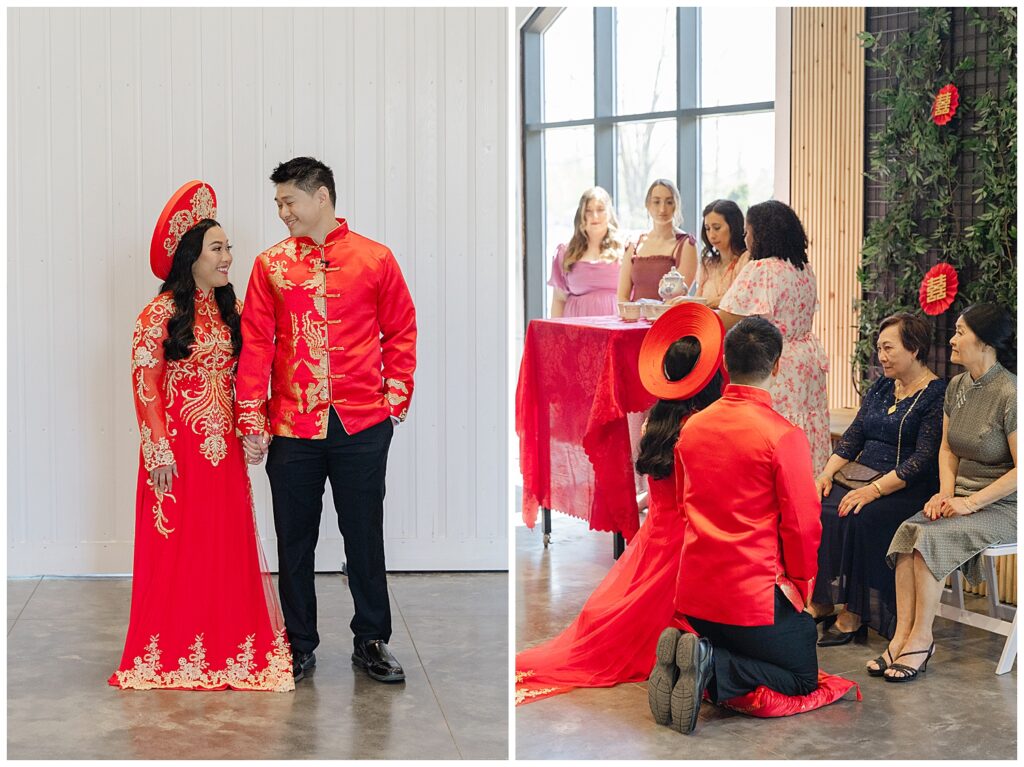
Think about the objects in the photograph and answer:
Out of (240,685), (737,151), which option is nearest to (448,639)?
(240,685)

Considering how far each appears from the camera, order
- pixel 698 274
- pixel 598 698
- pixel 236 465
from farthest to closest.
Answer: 1. pixel 698 274
2. pixel 236 465
3. pixel 598 698

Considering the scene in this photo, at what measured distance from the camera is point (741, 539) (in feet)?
10.0

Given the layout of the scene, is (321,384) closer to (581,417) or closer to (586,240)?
(581,417)

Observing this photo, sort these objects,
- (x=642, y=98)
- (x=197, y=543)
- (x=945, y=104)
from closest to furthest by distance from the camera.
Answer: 1. (x=197, y=543)
2. (x=945, y=104)
3. (x=642, y=98)

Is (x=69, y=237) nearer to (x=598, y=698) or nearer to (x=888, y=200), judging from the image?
(x=598, y=698)

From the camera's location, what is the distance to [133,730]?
3023 millimetres

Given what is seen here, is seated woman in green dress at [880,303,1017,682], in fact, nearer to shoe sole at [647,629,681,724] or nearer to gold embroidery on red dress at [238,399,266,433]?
shoe sole at [647,629,681,724]

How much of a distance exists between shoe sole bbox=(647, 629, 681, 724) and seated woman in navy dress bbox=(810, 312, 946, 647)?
3.06 feet

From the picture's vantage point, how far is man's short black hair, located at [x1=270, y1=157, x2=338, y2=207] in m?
3.29

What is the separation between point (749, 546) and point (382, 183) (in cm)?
219

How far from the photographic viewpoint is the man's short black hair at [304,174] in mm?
3289

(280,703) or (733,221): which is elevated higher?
(733,221)

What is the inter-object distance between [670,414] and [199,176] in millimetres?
2092

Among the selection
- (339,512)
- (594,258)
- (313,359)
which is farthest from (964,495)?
(594,258)
